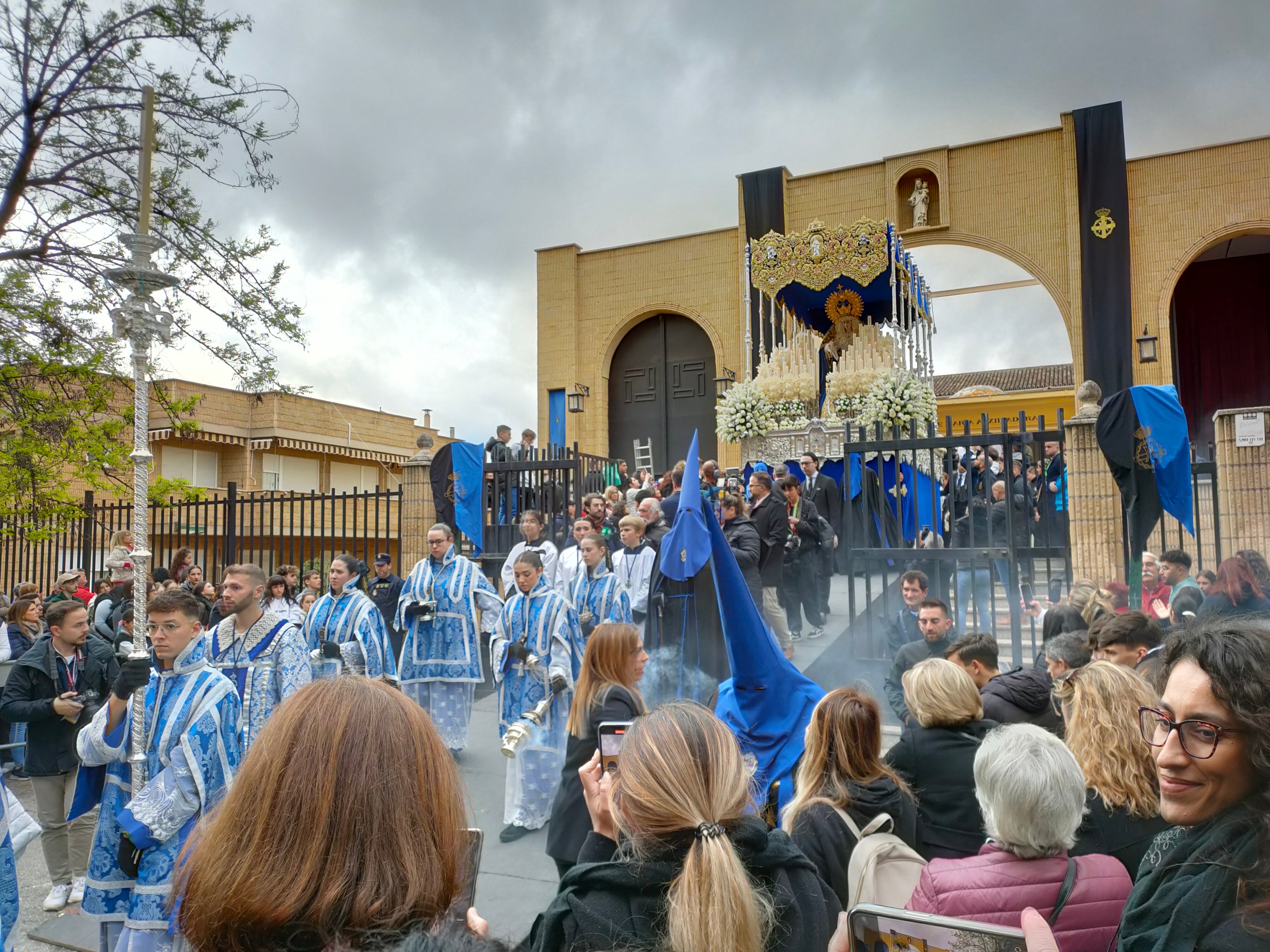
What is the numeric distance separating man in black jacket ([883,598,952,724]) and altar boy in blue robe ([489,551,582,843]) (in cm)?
210

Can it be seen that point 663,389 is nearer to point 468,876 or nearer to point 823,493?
point 823,493

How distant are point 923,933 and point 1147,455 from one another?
7406mm

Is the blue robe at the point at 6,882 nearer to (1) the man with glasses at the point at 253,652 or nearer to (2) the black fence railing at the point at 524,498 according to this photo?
(1) the man with glasses at the point at 253,652

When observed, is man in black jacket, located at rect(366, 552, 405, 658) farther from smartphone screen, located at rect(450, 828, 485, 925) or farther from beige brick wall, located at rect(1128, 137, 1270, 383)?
beige brick wall, located at rect(1128, 137, 1270, 383)

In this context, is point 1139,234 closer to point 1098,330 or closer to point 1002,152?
point 1098,330

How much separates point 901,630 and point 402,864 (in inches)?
220

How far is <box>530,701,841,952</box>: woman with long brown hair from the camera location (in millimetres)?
1571

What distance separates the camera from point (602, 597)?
741 centimetres

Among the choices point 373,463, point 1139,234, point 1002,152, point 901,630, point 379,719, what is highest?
point 1002,152

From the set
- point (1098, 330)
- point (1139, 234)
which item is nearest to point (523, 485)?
→ point (1098, 330)

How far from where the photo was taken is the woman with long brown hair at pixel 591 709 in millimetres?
3361

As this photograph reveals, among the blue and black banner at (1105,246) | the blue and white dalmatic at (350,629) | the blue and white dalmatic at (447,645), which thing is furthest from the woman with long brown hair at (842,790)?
the blue and black banner at (1105,246)

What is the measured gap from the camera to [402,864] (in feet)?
4.42

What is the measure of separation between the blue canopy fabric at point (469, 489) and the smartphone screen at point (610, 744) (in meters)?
8.29
